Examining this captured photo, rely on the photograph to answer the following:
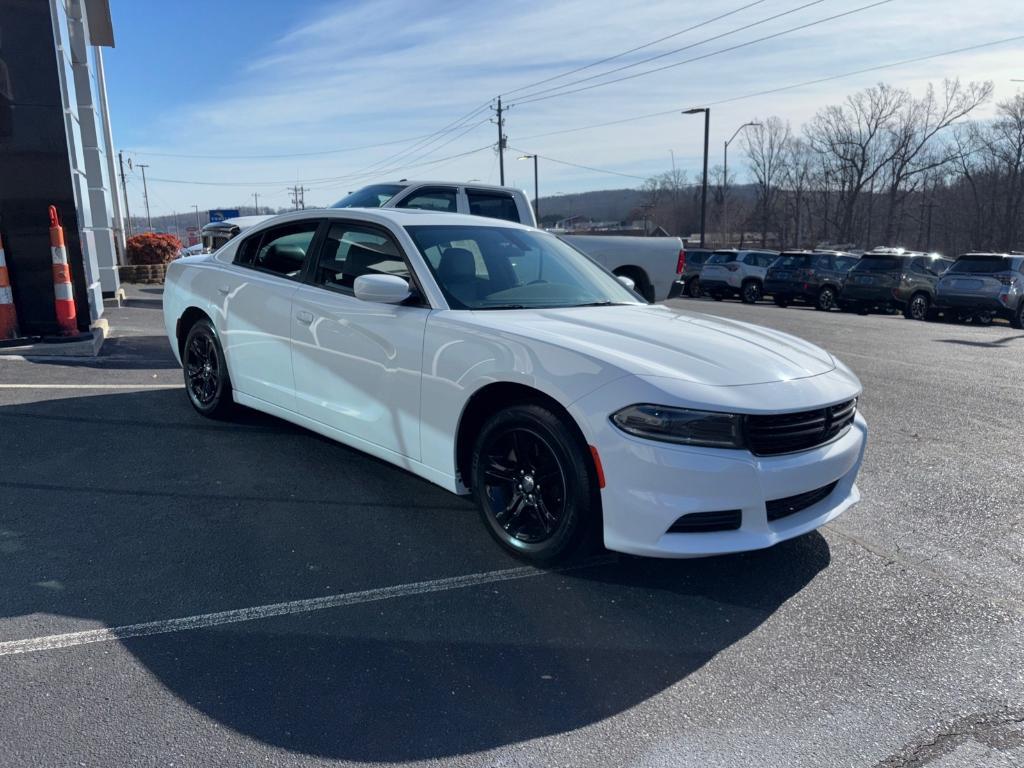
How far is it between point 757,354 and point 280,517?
2675 millimetres

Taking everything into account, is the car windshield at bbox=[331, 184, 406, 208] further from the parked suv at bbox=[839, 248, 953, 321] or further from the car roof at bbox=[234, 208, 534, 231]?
the parked suv at bbox=[839, 248, 953, 321]

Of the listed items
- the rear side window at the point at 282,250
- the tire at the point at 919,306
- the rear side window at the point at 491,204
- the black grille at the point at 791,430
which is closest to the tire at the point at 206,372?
the rear side window at the point at 282,250

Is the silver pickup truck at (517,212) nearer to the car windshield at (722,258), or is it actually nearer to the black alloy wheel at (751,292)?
the black alloy wheel at (751,292)

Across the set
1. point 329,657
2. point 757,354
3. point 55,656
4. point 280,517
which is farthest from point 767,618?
point 55,656

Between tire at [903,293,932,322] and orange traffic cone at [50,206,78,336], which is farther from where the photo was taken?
tire at [903,293,932,322]

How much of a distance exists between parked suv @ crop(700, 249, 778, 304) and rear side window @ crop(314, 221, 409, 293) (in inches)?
873

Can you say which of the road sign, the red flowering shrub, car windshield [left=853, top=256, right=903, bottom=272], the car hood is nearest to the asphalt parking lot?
the car hood

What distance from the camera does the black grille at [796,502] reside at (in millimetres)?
3367

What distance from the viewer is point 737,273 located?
25.8 meters

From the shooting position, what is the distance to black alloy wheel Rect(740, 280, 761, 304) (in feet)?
83.4

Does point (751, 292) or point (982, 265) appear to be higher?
point (982, 265)

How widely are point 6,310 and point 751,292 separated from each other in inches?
863

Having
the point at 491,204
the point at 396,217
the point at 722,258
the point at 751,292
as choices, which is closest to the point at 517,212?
the point at 491,204

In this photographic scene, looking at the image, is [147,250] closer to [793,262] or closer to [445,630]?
[793,262]
